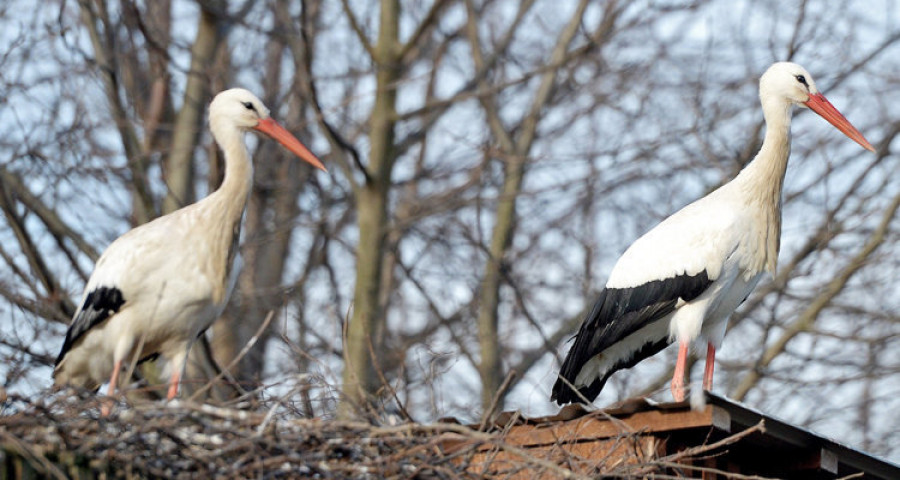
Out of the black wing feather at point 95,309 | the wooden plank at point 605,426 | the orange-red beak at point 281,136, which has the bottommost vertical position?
the wooden plank at point 605,426

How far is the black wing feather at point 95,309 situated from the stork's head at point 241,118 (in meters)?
1.15

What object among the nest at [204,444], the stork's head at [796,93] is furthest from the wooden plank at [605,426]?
the stork's head at [796,93]

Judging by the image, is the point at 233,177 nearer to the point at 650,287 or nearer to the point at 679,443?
the point at 650,287

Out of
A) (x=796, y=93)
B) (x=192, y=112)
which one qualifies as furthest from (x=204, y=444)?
(x=192, y=112)

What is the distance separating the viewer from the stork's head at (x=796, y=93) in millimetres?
8266

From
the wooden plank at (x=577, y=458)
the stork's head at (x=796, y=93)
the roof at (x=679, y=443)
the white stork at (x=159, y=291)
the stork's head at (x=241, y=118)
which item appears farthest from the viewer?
the stork's head at (x=796, y=93)

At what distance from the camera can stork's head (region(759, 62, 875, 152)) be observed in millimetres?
8266

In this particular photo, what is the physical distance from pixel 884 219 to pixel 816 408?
1.83 m

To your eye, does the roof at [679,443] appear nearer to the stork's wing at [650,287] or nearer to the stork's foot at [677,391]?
the stork's foot at [677,391]

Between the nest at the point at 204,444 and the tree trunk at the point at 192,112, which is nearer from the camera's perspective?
the nest at the point at 204,444

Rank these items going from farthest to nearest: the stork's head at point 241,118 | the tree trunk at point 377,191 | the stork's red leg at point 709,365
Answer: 1. the tree trunk at point 377,191
2. the stork's head at point 241,118
3. the stork's red leg at point 709,365

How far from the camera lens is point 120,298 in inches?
283

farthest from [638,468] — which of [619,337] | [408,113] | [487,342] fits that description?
[487,342]

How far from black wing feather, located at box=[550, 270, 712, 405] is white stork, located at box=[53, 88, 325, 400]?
178cm
